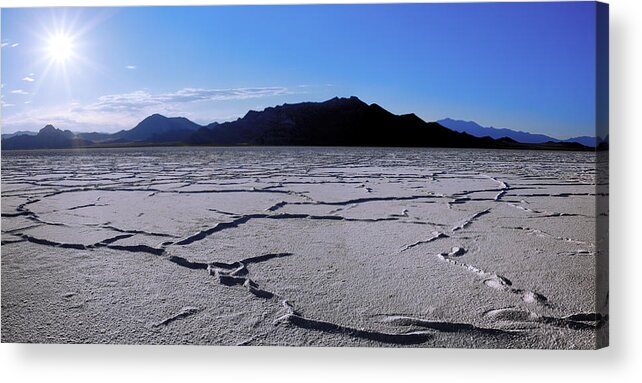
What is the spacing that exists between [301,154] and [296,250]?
0.59 meters

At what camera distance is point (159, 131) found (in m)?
2.72

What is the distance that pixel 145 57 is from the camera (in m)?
2.65

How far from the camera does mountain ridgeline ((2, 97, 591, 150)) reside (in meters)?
2.64

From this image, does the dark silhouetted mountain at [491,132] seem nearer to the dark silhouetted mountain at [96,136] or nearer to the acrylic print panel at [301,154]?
the acrylic print panel at [301,154]

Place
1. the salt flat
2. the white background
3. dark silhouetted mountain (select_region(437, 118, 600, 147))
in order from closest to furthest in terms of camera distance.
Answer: the salt flat → the white background → dark silhouetted mountain (select_region(437, 118, 600, 147))

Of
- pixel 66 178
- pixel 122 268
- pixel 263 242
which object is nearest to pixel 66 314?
pixel 122 268

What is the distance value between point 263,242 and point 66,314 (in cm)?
95

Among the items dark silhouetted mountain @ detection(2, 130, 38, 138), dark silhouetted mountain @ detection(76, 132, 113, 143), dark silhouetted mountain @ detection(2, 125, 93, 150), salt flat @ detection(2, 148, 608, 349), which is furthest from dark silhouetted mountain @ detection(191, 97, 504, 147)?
dark silhouetted mountain @ detection(2, 130, 38, 138)

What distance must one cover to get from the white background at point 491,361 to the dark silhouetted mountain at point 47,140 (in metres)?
0.94

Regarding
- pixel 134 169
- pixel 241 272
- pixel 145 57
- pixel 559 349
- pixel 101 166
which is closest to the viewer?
pixel 559 349

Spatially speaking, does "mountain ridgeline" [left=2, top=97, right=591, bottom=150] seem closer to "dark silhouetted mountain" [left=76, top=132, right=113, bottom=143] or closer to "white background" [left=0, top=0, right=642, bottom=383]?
"dark silhouetted mountain" [left=76, top=132, right=113, bottom=143]

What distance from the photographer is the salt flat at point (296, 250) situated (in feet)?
7.20

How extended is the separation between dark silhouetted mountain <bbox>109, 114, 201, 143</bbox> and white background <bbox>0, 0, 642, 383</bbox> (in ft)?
3.31

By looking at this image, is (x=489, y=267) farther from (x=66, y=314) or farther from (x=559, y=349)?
(x=66, y=314)
